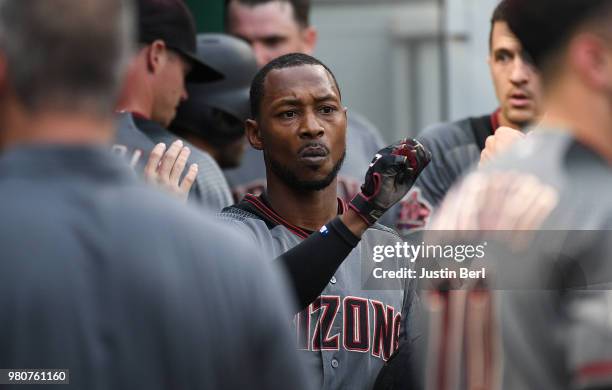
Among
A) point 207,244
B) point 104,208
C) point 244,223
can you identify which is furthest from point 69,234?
point 244,223

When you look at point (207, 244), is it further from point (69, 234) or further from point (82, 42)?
point (82, 42)

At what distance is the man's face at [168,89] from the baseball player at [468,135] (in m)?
0.98

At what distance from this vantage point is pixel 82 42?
2.14 meters

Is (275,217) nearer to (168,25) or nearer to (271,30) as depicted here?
(168,25)

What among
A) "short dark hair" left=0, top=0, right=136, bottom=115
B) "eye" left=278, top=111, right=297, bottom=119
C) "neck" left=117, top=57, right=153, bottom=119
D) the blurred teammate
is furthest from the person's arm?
"short dark hair" left=0, top=0, right=136, bottom=115

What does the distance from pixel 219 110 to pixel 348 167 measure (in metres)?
0.71

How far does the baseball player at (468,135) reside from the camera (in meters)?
5.19

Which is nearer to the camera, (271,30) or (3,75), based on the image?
(3,75)

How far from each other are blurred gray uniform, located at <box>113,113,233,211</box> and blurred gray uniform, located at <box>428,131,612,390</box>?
2416mm

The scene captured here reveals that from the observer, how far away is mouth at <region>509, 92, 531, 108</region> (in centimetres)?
520

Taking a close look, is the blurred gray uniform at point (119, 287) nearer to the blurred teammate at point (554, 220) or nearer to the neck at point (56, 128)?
the neck at point (56, 128)

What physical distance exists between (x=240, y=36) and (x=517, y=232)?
4284 millimetres

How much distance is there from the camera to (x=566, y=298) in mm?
2430

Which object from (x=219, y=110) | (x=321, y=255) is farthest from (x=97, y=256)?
(x=219, y=110)
